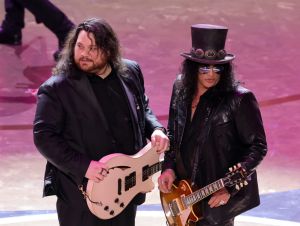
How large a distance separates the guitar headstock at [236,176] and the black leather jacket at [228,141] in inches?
1.4

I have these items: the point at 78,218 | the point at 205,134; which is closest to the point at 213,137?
the point at 205,134

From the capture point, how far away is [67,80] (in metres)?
4.41

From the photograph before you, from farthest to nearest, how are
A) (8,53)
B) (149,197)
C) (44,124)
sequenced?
(8,53)
(149,197)
(44,124)

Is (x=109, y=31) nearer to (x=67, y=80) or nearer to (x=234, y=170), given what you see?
(x=67, y=80)

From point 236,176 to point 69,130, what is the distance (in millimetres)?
1007

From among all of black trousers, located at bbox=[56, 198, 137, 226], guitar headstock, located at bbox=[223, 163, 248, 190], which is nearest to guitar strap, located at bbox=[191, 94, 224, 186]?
guitar headstock, located at bbox=[223, 163, 248, 190]

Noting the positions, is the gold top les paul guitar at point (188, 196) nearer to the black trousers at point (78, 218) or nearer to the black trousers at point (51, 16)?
the black trousers at point (78, 218)

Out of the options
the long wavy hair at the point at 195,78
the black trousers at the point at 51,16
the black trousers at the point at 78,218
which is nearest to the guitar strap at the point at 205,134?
the long wavy hair at the point at 195,78

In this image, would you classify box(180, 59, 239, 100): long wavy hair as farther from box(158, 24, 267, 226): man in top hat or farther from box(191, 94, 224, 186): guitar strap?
box(191, 94, 224, 186): guitar strap

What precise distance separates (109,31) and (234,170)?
1.11 metres

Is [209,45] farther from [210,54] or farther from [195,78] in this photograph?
[195,78]

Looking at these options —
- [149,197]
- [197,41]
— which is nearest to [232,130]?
[197,41]

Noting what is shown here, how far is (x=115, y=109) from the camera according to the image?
4523mm

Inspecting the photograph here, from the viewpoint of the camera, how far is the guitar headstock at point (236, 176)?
4340 mm
